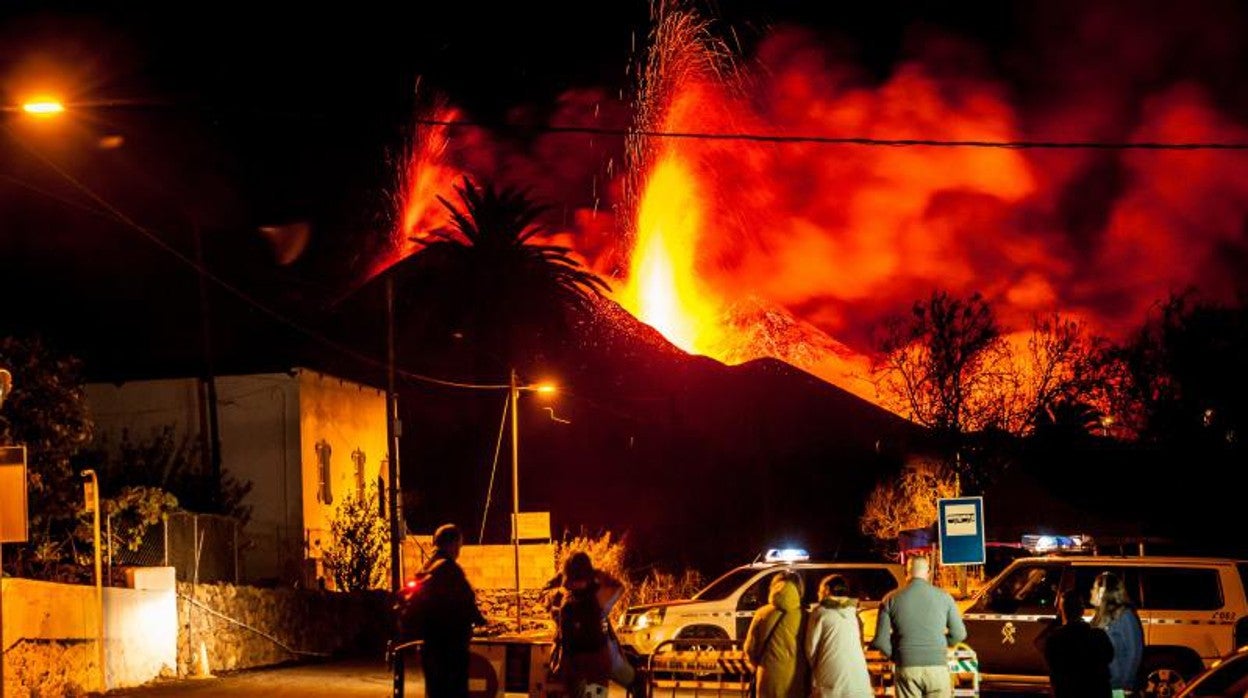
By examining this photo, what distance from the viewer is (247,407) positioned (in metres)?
42.2

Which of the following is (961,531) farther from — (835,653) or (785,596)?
(835,653)

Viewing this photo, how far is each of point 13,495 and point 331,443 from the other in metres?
30.3

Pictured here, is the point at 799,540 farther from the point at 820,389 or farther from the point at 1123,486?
the point at 820,389

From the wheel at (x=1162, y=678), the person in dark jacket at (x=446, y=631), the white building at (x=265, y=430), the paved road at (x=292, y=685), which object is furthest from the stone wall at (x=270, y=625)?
the person in dark jacket at (x=446, y=631)

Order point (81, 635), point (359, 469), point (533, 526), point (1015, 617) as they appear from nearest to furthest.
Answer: point (1015, 617)
point (81, 635)
point (533, 526)
point (359, 469)

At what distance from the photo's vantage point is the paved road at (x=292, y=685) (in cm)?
2258

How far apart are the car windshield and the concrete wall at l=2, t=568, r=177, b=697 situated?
331 inches

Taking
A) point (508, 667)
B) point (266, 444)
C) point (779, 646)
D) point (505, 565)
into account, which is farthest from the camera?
point (505, 565)

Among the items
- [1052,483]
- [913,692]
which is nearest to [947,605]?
[913,692]

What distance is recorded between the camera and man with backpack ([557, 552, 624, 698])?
12.2 metres

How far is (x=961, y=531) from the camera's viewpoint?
19.8 meters

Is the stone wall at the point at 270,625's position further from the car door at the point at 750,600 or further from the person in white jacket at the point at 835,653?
the person in white jacket at the point at 835,653

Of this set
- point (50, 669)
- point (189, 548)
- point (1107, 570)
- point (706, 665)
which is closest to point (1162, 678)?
point (1107, 570)

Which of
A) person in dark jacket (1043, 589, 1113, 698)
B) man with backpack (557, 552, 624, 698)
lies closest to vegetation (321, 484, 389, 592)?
man with backpack (557, 552, 624, 698)
